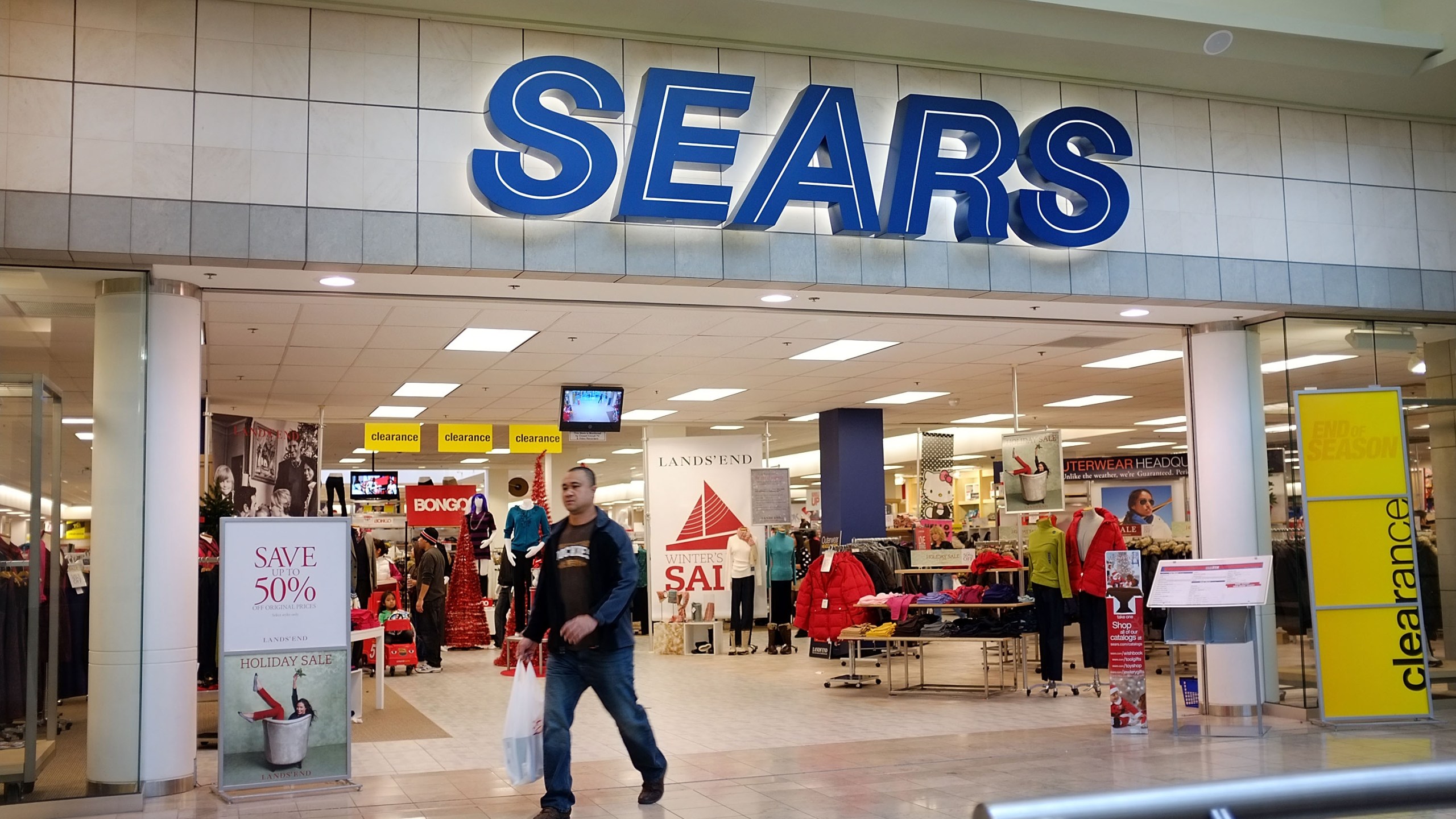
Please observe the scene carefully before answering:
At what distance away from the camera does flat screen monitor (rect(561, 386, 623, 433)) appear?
13.1m

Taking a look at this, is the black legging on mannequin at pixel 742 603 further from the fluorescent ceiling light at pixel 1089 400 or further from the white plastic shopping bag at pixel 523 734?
the white plastic shopping bag at pixel 523 734

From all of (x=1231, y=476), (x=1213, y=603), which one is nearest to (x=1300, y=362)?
(x=1231, y=476)

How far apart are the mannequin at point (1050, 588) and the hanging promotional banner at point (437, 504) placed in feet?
27.0

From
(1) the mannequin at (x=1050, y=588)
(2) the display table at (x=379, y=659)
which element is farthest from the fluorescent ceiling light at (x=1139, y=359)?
(2) the display table at (x=379, y=659)

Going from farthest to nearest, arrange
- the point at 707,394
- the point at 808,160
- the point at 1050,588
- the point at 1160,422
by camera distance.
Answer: the point at 1160,422, the point at 707,394, the point at 1050,588, the point at 808,160

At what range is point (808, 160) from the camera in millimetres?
7262

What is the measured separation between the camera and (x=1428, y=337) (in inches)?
361

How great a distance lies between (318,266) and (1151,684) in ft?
26.4

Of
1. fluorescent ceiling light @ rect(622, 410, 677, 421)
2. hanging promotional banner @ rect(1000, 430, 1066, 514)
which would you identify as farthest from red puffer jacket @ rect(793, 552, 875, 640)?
fluorescent ceiling light @ rect(622, 410, 677, 421)

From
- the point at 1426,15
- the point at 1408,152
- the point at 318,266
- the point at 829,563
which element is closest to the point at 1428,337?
the point at 1408,152

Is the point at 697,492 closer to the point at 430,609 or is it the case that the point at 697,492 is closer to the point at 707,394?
the point at 707,394

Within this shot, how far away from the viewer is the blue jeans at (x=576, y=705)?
5.76 metres

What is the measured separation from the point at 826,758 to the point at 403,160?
14.0 feet

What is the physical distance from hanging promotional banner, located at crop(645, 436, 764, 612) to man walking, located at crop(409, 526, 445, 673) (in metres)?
3.08
